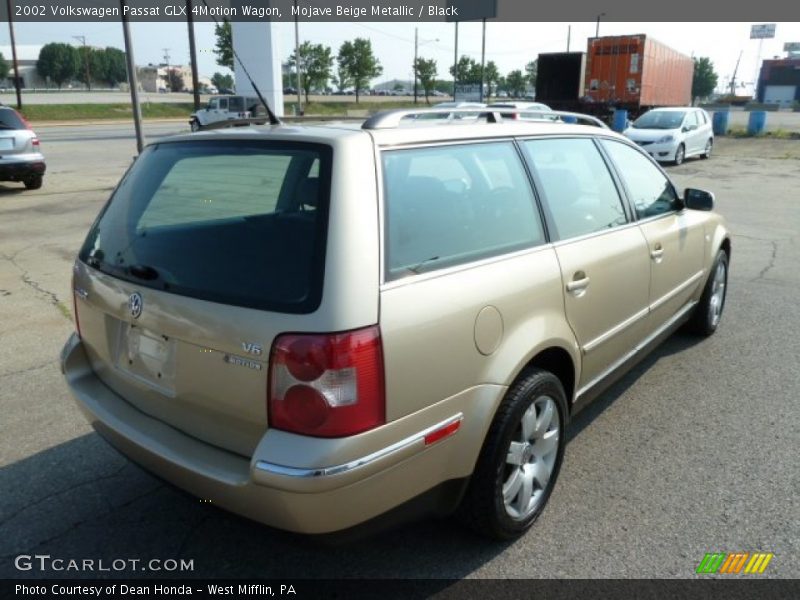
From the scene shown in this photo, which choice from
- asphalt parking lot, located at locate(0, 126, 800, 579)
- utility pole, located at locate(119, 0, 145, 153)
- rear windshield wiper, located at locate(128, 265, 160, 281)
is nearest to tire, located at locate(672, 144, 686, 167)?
utility pole, located at locate(119, 0, 145, 153)

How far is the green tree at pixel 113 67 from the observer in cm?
11724

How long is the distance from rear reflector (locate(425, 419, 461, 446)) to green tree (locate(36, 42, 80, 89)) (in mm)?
125173

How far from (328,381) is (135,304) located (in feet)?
2.99

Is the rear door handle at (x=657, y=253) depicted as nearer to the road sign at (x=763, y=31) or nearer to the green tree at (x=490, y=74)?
the green tree at (x=490, y=74)

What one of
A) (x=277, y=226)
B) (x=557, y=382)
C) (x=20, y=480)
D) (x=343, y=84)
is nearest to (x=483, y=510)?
(x=557, y=382)

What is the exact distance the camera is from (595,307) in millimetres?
3057

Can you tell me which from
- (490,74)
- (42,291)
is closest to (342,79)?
(490,74)

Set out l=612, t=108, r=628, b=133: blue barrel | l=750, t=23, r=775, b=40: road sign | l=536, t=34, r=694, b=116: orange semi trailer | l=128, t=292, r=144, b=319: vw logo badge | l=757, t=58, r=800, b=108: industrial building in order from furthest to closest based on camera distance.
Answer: l=757, t=58, r=800, b=108: industrial building < l=750, t=23, r=775, b=40: road sign < l=536, t=34, r=694, b=116: orange semi trailer < l=612, t=108, r=628, b=133: blue barrel < l=128, t=292, r=144, b=319: vw logo badge

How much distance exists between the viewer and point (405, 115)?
8.61 ft

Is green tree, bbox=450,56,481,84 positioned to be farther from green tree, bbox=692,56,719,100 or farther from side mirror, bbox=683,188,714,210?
side mirror, bbox=683,188,714,210

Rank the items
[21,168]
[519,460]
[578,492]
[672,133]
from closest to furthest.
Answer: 1. [519,460]
2. [578,492]
3. [21,168]
4. [672,133]

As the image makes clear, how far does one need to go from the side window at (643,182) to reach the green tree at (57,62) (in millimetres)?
123900

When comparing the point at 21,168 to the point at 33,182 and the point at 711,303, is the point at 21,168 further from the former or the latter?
the point at 711,303

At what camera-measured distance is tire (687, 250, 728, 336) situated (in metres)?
4.84
